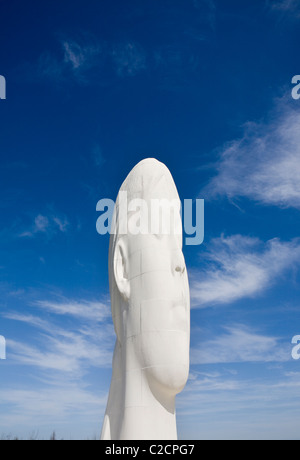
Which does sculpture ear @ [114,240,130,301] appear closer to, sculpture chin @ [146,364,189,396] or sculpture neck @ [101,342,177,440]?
sculpture neck @ [101,342,177,440]

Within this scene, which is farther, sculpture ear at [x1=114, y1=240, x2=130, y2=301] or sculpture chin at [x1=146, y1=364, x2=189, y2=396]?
sculpture ear at [x1=114, y1=240, x2=130, y2=301]

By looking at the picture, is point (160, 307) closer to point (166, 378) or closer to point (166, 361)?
point (166, 361)

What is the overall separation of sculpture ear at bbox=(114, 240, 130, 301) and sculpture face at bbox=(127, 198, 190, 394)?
17cm

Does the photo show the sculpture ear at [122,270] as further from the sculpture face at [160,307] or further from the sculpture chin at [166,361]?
the sculpture chin at [166,361]

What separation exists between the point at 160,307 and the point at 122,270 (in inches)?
67.0

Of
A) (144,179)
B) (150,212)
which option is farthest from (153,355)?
(144,179)

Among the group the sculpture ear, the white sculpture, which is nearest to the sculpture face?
the white sculpture

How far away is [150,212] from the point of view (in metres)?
11.5

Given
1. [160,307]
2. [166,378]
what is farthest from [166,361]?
[160,307]

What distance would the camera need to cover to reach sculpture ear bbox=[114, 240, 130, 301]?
11.2 metres

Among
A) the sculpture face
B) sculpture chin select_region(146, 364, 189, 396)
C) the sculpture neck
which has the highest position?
the sculpture face

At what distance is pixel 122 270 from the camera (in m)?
11.5
